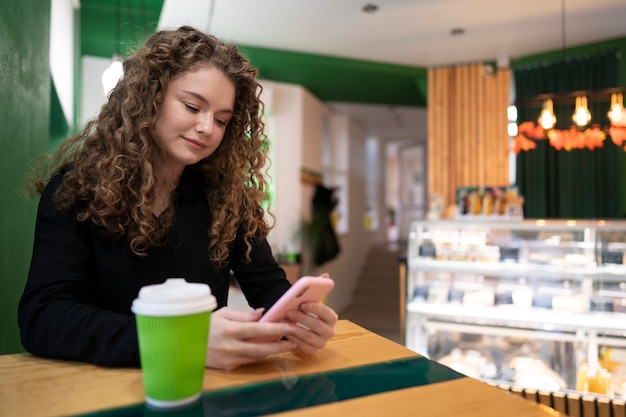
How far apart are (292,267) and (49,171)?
14.1ft

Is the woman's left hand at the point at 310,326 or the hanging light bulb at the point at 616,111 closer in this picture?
the woman's left hand at the point at 310,326

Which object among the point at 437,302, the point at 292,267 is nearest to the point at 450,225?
the point at 437,302

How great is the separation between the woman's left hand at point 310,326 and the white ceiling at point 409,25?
364 cm

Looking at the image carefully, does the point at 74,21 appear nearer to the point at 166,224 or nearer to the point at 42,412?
the point at 166,224

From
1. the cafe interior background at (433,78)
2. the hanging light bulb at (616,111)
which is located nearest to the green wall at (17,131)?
the cafe interior background at (433,78)

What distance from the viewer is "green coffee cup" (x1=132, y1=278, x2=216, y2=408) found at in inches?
25.2

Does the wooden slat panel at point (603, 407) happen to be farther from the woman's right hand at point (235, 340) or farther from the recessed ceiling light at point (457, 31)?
the recessed ceiling light at point (457, 31)

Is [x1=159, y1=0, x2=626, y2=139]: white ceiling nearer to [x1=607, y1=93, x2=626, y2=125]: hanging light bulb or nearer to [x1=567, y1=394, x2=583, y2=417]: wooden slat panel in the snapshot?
[x1=607, y1=93, x2=626, y2=125]: hanging light bulb

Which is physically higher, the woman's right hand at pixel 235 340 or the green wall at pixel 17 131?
the green wall at pixel 17 131

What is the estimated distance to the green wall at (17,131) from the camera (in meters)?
1.49

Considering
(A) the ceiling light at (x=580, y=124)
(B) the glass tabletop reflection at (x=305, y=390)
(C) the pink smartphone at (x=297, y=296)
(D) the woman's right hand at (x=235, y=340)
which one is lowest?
(B) the glass tabletop reflection at (x=305, y=390)

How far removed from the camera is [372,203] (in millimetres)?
10539

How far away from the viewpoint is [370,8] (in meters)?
4.30

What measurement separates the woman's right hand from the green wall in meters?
1.09
